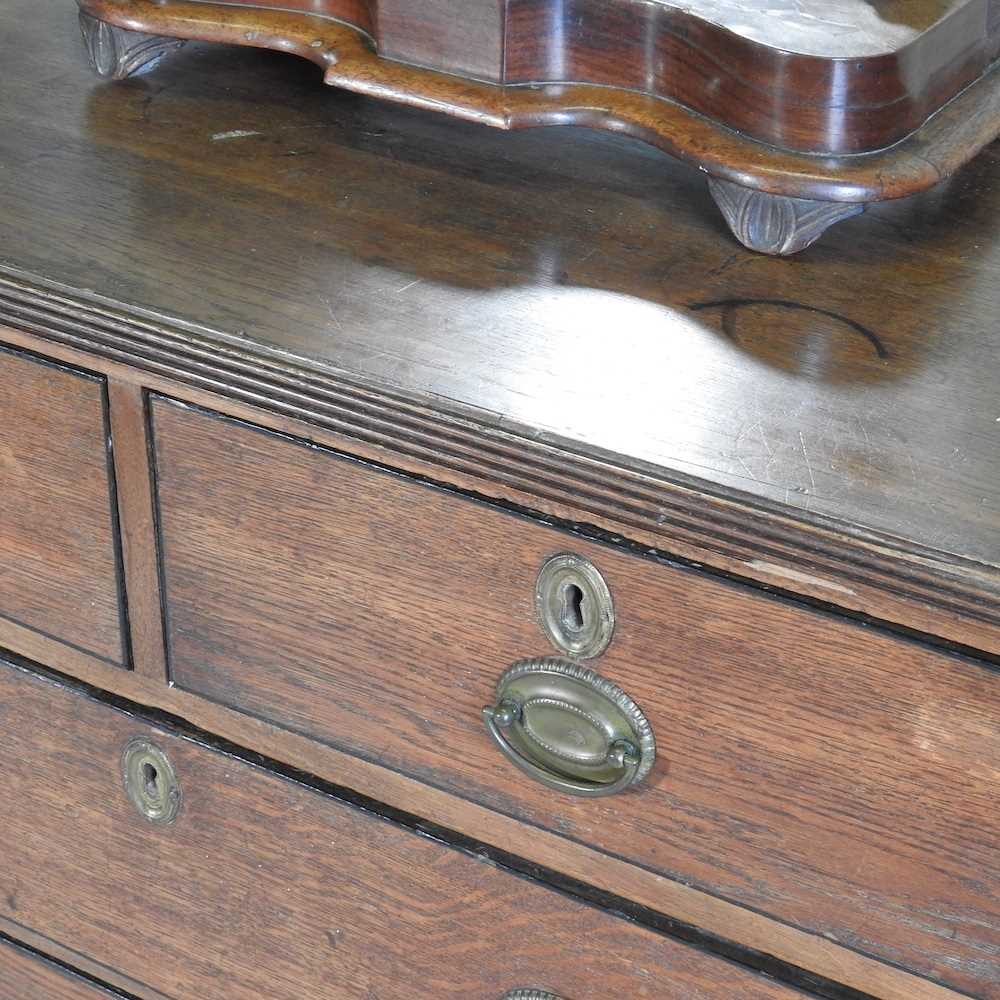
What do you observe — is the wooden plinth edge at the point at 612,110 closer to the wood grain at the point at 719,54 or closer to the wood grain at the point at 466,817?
the wood grain at the point at 719,54

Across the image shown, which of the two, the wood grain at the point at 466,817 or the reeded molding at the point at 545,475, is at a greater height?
the reeded molding at the point at 545,475

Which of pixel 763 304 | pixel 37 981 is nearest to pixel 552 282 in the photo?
pixel 763 304

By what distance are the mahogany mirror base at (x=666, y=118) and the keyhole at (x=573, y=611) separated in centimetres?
21

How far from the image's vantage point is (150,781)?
33.3 inches

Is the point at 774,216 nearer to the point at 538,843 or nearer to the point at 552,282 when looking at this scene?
the point at 552,282

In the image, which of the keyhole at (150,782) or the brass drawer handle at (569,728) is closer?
the brass drawer handle at (569,728)

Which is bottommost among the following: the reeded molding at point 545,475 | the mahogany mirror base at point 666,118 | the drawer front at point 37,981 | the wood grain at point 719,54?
the drawer front at point 37,981

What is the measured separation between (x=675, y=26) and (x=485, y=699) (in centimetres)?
34

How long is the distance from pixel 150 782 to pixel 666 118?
1.53 ft

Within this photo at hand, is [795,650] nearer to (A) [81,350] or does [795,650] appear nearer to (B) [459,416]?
(B) [459,416]

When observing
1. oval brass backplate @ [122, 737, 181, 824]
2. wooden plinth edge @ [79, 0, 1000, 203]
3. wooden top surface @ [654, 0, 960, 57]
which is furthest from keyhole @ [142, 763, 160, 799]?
wooden top surface @ [654, 0, 960, 57]

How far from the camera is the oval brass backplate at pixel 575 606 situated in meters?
0.63

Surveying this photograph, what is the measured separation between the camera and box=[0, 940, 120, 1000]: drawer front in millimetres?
953

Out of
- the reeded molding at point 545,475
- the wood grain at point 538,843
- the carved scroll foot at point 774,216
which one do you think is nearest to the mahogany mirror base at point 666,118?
the carved scroll foot at point 774,216
